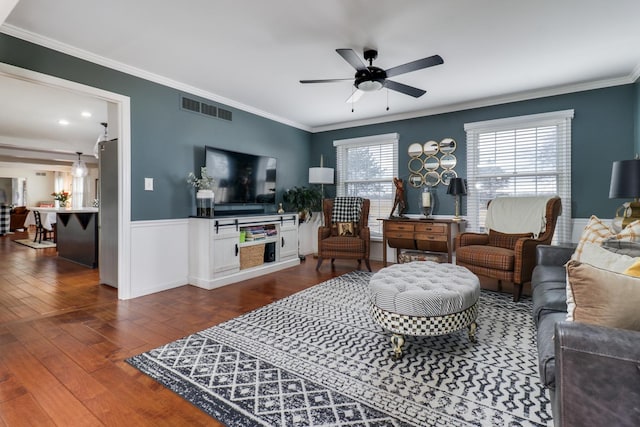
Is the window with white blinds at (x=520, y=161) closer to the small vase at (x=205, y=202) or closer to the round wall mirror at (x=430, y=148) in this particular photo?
the round wall mirror at (x=430, y=148)

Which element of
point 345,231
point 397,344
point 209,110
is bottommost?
point 397,344

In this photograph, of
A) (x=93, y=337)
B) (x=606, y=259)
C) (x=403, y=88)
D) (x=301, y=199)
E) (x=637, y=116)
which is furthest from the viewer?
(x=301, y=199)

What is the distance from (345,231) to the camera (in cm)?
476

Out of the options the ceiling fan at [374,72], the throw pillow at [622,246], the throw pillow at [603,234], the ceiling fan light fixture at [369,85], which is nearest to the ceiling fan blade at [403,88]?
the ceiling fan at [374,72]

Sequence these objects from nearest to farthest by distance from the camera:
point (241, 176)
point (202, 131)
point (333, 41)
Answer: point (333, 41) < point (202, 131) < point (241, 176)

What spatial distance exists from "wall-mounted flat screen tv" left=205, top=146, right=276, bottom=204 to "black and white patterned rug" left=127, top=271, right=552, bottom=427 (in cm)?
210

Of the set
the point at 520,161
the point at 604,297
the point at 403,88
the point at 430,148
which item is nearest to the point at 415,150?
the point at 430,148

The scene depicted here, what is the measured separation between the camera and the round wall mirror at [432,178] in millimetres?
4785

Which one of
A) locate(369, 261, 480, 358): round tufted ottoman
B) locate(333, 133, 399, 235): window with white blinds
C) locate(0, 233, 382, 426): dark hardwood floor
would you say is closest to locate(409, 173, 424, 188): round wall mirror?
locate(333, 133, 399, 235): window with white blinds

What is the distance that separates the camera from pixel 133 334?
2.38 meters

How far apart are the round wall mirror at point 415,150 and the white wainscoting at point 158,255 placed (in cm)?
351

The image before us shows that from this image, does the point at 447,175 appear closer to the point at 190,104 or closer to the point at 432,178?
the point at 432,178

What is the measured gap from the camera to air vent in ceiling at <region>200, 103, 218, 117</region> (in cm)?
406

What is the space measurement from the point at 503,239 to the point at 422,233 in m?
0.97
